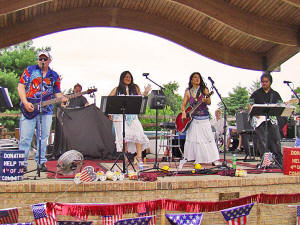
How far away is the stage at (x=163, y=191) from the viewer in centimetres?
504

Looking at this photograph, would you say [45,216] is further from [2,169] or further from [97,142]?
[97,142]

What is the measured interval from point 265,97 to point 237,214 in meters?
3.37

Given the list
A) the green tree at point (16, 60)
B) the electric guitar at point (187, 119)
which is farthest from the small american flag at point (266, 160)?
the green tree at point (16, 60)

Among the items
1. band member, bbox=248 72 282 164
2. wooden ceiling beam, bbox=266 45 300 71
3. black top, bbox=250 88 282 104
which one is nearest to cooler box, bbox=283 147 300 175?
band member, bbox=248 72 282 164

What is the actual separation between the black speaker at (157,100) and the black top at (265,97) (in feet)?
5.79

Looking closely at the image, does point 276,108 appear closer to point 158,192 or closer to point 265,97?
point 265,97

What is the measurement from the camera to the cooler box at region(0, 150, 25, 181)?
529 centimetres

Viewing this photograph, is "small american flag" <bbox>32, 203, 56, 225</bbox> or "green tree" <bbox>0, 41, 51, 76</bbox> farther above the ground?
"green tree" <bbox>0, 41, 51, 76</bbox>

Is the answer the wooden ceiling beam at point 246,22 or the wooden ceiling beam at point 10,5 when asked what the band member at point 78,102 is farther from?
the wooden ceiling beam at point 246,22

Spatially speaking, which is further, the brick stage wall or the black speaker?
the black speaker

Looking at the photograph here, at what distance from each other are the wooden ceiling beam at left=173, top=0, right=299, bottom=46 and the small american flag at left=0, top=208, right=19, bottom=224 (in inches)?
225

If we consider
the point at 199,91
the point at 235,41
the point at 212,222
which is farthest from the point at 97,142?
the point at 212,222

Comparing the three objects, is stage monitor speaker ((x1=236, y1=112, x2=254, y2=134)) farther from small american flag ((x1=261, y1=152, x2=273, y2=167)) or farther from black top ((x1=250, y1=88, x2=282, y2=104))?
small american flag ((x1=261, y1=152, x2=273, y2=167))

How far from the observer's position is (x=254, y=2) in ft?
30.6
